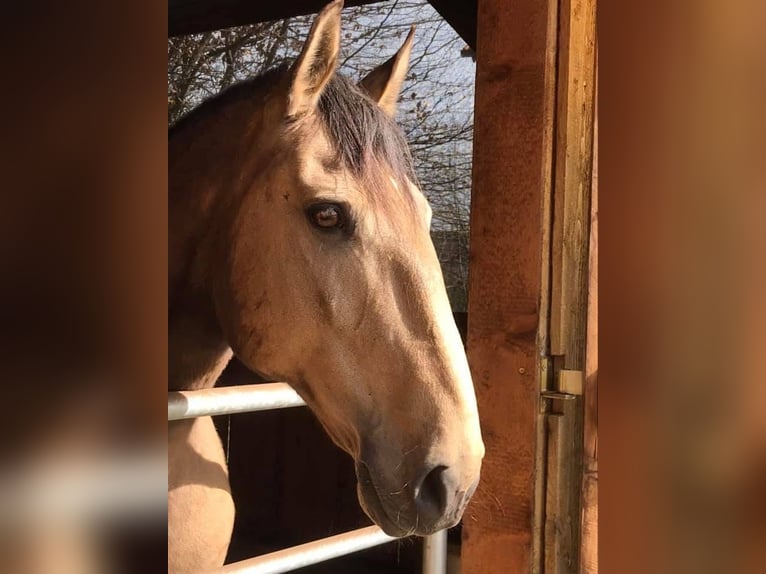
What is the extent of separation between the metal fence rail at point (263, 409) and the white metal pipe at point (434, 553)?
11cm

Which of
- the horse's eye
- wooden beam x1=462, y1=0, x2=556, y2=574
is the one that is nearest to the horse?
the horse's eye

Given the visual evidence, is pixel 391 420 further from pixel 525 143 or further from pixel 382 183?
pixel 525 143

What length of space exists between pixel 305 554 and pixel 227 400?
23cm

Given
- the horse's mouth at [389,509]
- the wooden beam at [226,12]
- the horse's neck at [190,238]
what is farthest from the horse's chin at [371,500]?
the wooden beam at [226,12]

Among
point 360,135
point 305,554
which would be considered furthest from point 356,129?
point 305,554

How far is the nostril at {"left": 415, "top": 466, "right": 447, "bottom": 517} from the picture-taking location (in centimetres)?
62

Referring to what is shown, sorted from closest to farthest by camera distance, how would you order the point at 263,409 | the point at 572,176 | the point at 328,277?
the point at 328,277, the point at 263,409, the point at 572,176

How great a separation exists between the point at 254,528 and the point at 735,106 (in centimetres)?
81

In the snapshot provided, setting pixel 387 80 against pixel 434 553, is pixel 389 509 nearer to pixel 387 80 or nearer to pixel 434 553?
pixel 434 553

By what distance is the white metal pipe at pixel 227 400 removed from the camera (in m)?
0.61

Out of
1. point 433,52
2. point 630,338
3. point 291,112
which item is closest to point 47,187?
point 630,338

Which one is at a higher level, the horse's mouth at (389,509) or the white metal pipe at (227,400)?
the white metal pipe at (227,400)

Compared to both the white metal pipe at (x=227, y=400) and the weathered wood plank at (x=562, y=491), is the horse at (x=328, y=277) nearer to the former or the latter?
the white metal pipe at (x=227, y=400)

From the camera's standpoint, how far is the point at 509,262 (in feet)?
2.96
